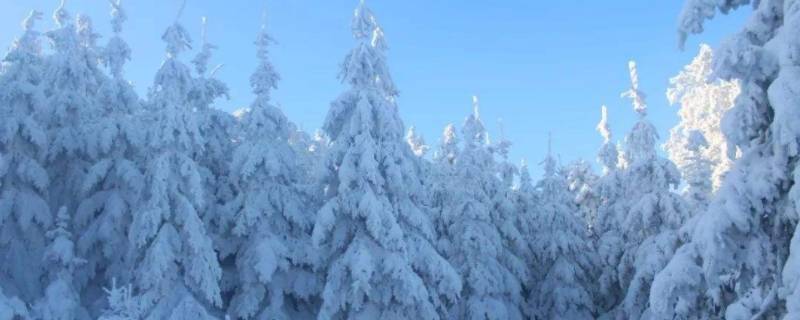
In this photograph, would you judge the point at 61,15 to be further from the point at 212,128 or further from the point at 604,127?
the point at 604,127

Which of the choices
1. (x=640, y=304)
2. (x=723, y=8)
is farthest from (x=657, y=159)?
(x=723, y=8)

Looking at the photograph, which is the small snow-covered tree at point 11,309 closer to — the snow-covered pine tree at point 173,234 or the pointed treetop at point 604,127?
the snow-covered pine tree at point 173,234

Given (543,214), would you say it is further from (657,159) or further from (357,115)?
(357,115)

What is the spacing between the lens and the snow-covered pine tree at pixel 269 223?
882 inches

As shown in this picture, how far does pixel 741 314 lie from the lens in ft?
26.1

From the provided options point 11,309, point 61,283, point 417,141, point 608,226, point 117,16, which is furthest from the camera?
point 417,141

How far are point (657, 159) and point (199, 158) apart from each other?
16722mm

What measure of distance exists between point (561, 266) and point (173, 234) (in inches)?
629

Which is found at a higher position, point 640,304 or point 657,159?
point 657,159

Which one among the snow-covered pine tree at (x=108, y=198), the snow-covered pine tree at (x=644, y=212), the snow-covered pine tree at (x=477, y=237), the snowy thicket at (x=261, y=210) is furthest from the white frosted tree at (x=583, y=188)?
the snow-covered pine tree at (x=108, y=198)

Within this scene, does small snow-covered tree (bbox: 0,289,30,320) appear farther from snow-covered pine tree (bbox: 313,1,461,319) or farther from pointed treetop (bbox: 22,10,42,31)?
pointed treetop (bbox: 22,10,42,31)

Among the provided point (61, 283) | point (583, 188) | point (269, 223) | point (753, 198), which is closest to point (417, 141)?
point (583, 188)

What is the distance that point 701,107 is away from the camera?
43.8 m

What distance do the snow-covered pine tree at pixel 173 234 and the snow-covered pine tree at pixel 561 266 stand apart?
14.3 metres
